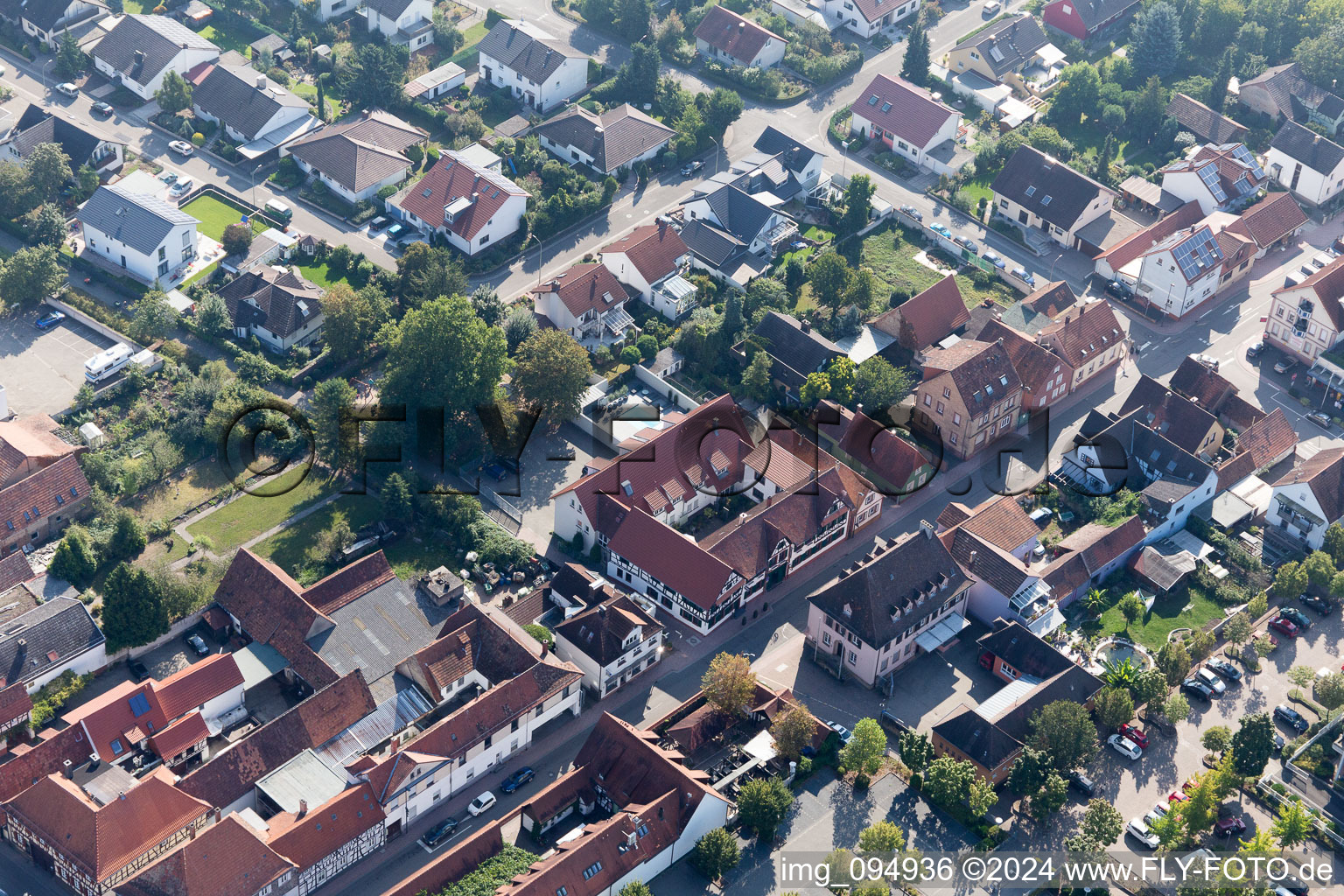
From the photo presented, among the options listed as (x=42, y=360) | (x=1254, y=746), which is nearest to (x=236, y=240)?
(x=42, y=360)

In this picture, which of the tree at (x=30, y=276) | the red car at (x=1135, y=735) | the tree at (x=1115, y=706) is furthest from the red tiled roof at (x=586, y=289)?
the red car at (x=1135, y=735)

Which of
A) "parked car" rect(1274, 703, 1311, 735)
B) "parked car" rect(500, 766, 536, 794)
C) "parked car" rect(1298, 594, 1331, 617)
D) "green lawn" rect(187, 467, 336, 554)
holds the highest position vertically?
"green lawn" rect(187, 467, 336, 554)

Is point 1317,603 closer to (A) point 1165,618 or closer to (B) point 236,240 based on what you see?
(A) point 1165,618

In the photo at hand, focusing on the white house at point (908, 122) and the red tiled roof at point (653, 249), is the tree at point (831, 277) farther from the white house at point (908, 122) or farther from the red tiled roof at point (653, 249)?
the white house at point (908, 122)

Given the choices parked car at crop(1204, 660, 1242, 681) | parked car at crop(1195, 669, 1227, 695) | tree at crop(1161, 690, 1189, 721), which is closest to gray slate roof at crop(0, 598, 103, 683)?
tree at crop(1161, 690, 1189, 721)

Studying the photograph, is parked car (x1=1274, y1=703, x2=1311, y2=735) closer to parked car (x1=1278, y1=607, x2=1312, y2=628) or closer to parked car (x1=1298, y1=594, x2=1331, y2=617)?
parked car (x1=1278, y1=607, x2=1312, y2=628)

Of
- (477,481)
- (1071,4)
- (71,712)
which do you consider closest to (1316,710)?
(477,481)
